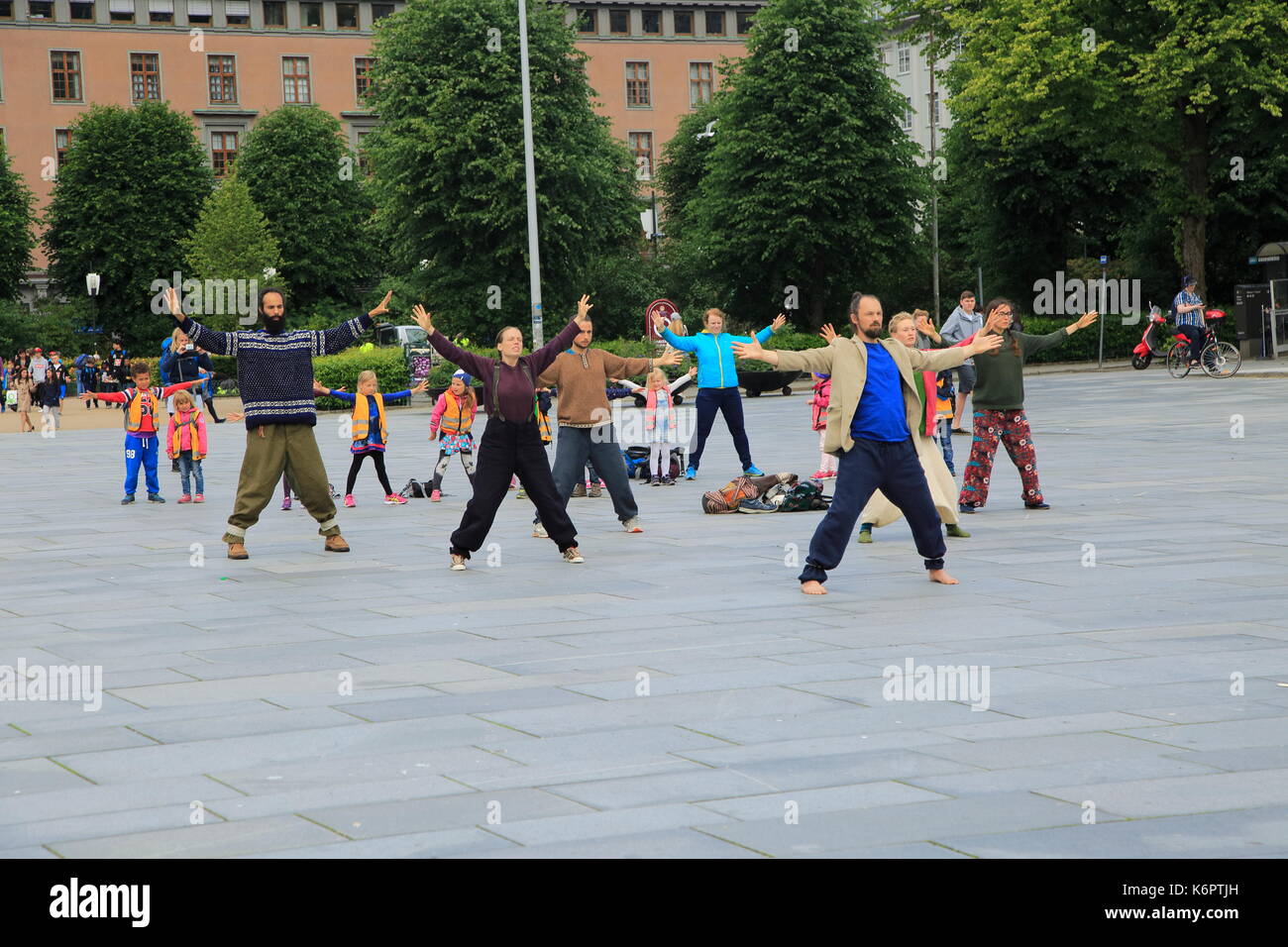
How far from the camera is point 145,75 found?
269ft

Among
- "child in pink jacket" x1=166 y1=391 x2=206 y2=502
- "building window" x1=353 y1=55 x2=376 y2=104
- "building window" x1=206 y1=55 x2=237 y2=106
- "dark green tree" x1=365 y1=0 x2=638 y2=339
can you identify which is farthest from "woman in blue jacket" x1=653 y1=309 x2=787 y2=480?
"building window" x1=353 y1=55 x2=376 y2=104

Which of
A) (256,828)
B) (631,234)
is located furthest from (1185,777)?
(631,234)

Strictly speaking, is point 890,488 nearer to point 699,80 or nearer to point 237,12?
point 237,12

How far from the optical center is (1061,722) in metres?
6.40

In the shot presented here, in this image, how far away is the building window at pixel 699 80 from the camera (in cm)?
9119

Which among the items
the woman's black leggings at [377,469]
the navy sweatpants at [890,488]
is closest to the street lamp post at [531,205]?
the woman's black leggings at [377,469]

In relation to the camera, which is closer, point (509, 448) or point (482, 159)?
point (509, 448)

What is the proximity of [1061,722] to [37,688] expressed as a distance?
4.52m

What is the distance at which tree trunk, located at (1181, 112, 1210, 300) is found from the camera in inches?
1705

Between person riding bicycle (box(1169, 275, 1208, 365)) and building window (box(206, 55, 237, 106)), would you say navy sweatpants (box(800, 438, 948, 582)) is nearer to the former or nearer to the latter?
person riding bicycle (box(1169, 275, 1208, 365))

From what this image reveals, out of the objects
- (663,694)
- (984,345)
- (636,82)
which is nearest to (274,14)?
(636,82)

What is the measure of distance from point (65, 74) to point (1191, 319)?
204 feet

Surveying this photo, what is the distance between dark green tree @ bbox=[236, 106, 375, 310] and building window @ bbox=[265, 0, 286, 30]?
14.0 m
